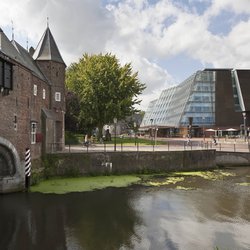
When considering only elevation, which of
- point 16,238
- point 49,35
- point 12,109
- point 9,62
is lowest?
point 16,238

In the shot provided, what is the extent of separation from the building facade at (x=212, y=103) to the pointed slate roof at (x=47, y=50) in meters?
47.0

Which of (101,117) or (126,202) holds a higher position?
(101,117)

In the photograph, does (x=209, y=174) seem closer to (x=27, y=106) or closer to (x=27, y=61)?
(x=27, y=106)

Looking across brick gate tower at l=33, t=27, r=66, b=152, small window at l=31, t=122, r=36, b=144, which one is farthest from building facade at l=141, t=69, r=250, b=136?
small window at l=31, t=122, r=36, b=144

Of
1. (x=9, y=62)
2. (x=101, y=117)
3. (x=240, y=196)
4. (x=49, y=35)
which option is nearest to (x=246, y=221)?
(x=240, y=196)

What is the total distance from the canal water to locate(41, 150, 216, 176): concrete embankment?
5.35 metres

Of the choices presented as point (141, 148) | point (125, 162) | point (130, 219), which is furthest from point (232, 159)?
point (130, 219)

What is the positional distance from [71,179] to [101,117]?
20.2 m

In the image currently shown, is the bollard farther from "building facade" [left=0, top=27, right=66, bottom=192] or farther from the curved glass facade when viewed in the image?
the curved glass facade

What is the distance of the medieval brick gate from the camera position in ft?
69.7

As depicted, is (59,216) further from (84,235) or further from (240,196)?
(240,196)

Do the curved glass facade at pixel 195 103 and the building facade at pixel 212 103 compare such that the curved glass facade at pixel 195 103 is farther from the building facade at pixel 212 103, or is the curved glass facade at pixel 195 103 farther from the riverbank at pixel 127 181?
the riverbank at pixel 127 181

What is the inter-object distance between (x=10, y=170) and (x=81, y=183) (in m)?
5.33

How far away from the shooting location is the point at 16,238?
14164 mm
